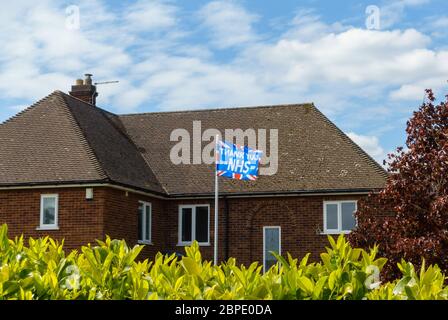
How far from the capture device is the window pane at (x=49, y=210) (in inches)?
1027

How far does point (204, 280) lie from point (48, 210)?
22.3 meters

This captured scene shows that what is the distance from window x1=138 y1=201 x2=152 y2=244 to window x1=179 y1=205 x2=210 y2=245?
1.49 m

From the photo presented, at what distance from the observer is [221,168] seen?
24.5 m

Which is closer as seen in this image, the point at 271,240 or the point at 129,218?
the point at 129,218

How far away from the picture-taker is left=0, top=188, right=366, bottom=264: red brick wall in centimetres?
2553

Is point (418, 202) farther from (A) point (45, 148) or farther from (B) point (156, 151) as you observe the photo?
(B) point (156, 151)

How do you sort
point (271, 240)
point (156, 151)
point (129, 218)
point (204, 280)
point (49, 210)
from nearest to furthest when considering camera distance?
point (204, 280) < point (49, 210) < point (129, 218) < point (271, 240) < point (156, 151)

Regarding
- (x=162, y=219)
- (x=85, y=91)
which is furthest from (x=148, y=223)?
(x=85, y=91)

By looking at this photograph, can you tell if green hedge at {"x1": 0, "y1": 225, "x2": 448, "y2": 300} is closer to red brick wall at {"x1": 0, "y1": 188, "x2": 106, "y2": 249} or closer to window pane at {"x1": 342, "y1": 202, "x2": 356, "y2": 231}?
red brick wall at {"x1": 0, "y1": 188, "x2": 106, "y2": 249}

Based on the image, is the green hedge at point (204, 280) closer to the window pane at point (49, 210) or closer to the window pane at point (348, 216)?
the window pane at point (49, 210)

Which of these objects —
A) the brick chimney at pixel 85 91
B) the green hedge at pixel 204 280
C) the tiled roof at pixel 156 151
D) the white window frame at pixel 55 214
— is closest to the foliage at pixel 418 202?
the green hedge at pixel 204 280

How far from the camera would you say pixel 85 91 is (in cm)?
3525

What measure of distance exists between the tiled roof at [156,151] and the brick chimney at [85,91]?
5.90 ft

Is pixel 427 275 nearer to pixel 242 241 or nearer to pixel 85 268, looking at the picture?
pixel 85 268
